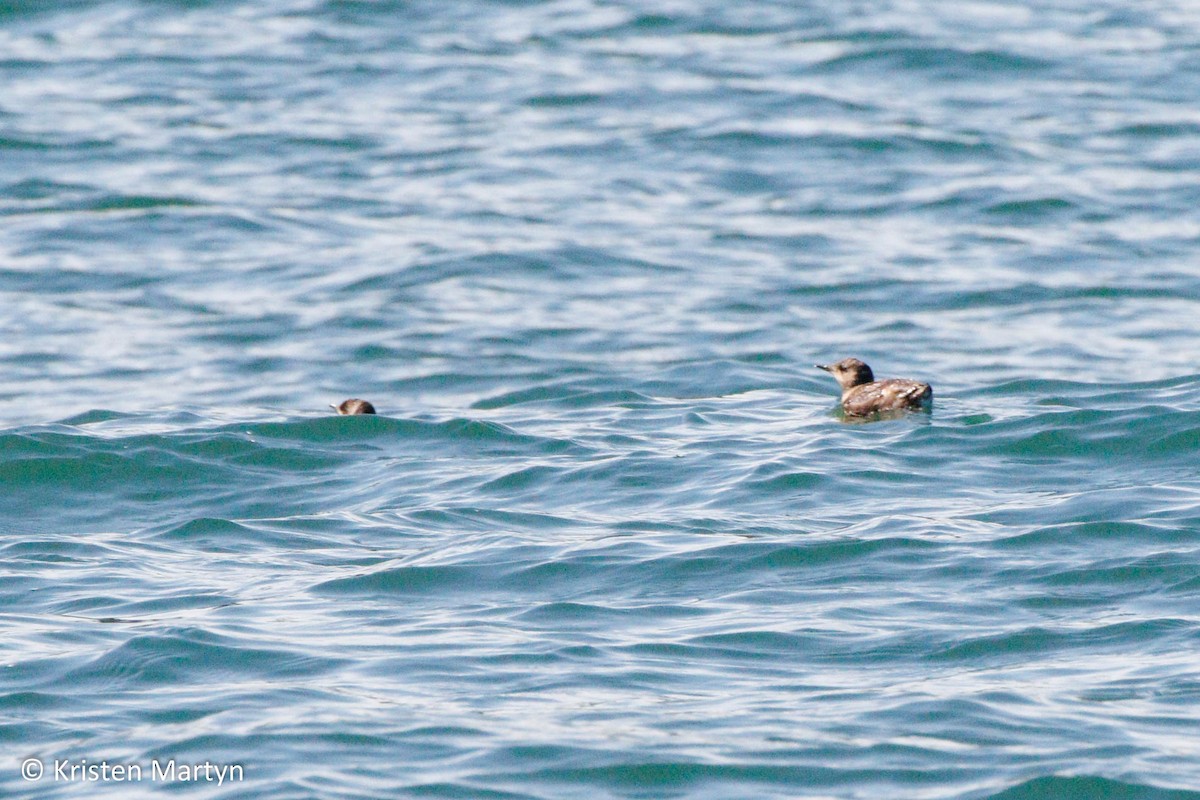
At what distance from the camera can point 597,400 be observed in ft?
44.8

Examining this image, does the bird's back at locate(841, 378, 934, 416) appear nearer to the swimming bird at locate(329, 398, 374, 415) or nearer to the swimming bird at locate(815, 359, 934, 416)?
the swimming bird at locate(815, 359, 934, 416)

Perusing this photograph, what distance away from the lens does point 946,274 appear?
17.8 meters

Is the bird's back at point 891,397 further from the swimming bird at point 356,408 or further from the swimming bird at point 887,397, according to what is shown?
the swimming bird at point 356,408

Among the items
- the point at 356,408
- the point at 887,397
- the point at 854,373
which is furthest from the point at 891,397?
the point at 356,408

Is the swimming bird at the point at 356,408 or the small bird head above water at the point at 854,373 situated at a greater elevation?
the swimming bird at the point at 356,408

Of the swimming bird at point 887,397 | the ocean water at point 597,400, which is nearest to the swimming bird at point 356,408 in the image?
the ocean water at point 597,400

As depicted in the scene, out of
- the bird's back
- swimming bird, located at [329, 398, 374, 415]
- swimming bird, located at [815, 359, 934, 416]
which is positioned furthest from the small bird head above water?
swimming bird, located at [329, 398, 374, 415]

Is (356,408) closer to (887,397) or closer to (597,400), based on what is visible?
(597,400)

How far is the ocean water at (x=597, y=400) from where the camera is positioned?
677cm

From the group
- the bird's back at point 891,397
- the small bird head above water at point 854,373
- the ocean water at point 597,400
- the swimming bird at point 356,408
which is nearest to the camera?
the ocean water at point 597,400

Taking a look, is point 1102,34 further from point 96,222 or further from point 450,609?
point 450,609

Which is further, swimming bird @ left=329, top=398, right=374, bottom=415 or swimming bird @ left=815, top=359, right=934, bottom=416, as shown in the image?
swimming bird @ left=329, top=398, right=374, bottom=415

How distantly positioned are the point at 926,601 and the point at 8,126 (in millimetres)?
16511

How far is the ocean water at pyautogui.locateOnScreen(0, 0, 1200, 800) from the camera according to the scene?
6770 millimetres
